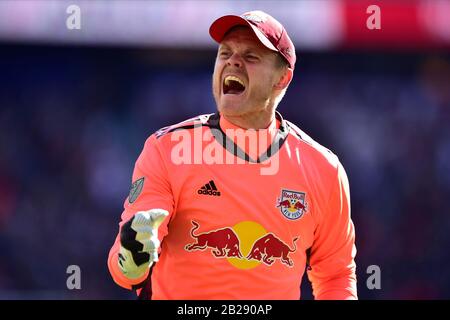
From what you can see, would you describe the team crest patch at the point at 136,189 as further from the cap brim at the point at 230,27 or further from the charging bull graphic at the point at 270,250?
the cap brim at the point at 230,27

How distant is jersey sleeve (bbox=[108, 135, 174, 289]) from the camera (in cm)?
341

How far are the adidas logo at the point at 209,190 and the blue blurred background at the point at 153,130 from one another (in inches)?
190

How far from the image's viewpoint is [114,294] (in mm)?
8328

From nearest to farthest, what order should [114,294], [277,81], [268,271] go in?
[268,271]
[277,81]
[114,294]

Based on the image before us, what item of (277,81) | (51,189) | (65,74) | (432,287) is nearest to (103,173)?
(51,189)

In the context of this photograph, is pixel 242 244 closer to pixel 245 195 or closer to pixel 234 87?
pixel 245 195

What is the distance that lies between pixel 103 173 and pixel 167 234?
496cm

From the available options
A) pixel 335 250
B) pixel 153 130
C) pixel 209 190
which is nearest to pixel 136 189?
pixel 209 190

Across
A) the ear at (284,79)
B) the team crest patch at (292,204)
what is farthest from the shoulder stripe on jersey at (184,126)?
the team crest patch at (292,204)

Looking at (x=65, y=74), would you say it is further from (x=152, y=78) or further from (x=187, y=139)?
(x=187, y=139)

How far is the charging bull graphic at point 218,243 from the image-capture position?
3635mm

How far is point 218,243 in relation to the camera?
3.64 meters

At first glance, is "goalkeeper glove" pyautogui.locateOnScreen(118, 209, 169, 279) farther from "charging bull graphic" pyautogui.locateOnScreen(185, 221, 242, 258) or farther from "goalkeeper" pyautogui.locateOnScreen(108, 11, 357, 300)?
"charging bull graphic" pyautogui.locateOnScreen(185, 221, 242, 258)

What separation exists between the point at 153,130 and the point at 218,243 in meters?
5.14
